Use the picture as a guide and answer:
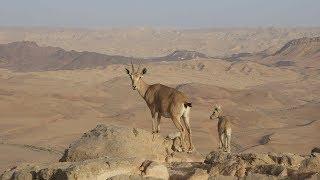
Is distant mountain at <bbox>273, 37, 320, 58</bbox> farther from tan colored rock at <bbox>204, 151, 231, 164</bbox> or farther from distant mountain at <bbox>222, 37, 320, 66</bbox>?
tan colored rock at <bbox>204, 151, 231, 164</bbox>

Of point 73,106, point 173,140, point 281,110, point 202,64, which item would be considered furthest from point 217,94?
point 173,140

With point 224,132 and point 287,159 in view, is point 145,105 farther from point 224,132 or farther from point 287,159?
point 287,159

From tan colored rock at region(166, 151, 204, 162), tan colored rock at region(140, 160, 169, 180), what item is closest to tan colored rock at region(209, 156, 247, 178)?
tan colored rock at region(140, 160, 169, 180)

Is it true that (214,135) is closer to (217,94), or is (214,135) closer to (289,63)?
(217,94)

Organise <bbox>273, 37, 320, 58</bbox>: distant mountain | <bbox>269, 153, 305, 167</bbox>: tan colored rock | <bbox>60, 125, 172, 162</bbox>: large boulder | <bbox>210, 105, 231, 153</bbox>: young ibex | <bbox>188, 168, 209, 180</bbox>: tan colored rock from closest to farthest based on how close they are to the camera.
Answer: <bbox>188, 168, 209, 180</bbox>: tan colored rock < <bbox>269, 153, 305, 167</bbox>: tan colored rock < <bbox>60, 125, 172, 162</bbox>: large boulder < <bbox>210, 105, 231, 153</bbox>: young ibex < <bbox>273, 37, 320, 58</bbox>: distant mountain

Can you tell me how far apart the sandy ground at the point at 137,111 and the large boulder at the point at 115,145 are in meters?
6.69

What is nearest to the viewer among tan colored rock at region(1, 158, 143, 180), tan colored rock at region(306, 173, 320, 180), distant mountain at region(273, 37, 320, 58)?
tan colored rock at region(306, 173, 320, 180)

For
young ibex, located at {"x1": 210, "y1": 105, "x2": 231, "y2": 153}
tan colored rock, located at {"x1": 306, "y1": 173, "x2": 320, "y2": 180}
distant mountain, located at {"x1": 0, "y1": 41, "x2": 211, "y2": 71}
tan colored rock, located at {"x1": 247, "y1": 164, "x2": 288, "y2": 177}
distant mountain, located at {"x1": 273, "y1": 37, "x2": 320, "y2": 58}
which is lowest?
distant mountain, located at {"x1": 0, "y1": 41, "x2": 211, "y2": 71}

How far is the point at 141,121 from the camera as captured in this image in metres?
39.9

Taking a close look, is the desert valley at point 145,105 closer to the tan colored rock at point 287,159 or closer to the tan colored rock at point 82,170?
the tan colored rock at point 287,159

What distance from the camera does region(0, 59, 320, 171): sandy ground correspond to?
3014cm

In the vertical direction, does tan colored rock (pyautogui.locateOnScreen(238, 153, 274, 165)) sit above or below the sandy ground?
above

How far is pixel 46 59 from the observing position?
11531cm

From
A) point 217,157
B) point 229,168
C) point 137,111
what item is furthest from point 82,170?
point 137,111
